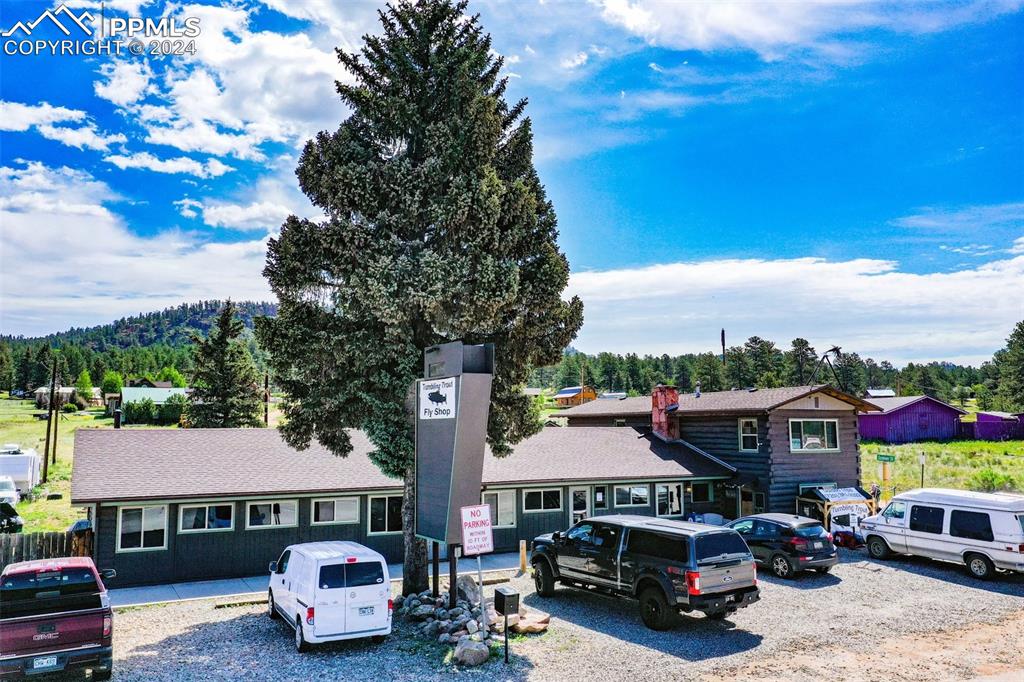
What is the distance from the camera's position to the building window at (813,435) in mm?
27594

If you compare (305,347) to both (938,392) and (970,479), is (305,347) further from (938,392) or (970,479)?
(938,392)

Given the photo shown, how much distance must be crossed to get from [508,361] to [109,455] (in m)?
12.9

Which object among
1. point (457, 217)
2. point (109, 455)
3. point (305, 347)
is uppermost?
point (457, 217)

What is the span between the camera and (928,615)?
624 inches

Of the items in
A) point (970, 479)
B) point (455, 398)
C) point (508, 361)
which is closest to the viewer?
point (455, 398)

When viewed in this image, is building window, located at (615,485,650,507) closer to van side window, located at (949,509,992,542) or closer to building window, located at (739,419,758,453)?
building window, located at (739,419,758,453)

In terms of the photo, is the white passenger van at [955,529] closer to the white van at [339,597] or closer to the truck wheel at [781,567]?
the truck wheel at [781,567]

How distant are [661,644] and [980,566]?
12.0m

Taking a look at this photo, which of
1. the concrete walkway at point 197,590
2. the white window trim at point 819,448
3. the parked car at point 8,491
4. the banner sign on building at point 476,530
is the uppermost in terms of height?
the white window trim at point 819,448

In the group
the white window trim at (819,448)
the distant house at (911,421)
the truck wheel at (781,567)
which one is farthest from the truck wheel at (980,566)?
the distant house at (911,421)

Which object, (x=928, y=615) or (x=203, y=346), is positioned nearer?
(x=928, y=615)

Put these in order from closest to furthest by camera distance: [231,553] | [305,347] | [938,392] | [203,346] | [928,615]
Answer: [928,615] → [305,347] → [231,553] → [203,346] → [938,392]

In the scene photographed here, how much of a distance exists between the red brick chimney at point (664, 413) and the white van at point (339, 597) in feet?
66.2

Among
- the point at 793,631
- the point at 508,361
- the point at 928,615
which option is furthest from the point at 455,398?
the point at 928,615
